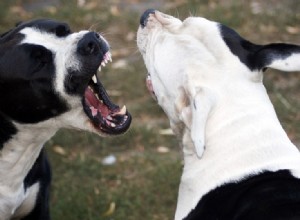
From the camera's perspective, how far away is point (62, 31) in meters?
3.67

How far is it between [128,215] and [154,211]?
18 centimetres

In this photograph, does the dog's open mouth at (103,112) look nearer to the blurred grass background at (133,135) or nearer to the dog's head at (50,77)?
the dog's head at (50,77)

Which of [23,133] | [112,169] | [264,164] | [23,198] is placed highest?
[264,164]

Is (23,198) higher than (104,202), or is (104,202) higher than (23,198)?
(23,198)

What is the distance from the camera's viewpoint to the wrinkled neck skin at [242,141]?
3.01 metres

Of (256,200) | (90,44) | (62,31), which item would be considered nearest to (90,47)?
(90,44)

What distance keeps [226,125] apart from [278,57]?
42cm

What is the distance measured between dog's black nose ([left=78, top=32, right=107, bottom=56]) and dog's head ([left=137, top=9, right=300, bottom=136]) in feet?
1.12

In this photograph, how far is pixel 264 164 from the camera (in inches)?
118

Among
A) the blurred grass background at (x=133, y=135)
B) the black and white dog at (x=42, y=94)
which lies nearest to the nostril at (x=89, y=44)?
the black and white dog at (x=42, y=94)

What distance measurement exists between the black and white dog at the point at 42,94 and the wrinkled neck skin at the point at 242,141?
70cm

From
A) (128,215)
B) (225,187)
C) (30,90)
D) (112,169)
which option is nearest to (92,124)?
(30,90)

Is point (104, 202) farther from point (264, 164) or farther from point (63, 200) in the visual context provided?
point (264, 164)

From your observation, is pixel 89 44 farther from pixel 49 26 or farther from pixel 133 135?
pixel 133 135
